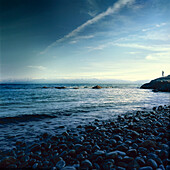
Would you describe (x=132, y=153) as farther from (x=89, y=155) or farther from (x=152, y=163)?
(x=89, y=155)

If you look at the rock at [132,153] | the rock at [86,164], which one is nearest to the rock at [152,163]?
the rock at [132,153]

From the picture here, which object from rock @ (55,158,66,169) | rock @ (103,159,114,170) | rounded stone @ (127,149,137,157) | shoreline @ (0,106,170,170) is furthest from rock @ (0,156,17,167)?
rounded stone @ (127,149,137,157)

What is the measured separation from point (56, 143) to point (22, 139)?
168 cm

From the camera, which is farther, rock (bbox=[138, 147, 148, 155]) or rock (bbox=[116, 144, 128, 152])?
rock (bbox=[116, 144, 128, 152])

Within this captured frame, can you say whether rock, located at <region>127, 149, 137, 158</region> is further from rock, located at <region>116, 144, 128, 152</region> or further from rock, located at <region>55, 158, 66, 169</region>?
rock, located at <region>55, 158, 66, 169</region>

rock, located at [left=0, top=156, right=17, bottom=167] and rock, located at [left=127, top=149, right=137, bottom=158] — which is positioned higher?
rock, located at [left=127, top=149, right=137, bottom=158]

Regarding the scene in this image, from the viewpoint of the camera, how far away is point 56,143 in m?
4.77

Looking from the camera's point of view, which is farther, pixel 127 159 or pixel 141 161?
pixel 127 159

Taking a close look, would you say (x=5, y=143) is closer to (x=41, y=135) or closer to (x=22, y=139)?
(x=22, y=139)

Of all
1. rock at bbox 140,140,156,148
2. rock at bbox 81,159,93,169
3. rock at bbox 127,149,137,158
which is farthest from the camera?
rock at bbox 140,140,156,148

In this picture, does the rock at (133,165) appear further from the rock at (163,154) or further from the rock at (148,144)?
the rock at (148,144)

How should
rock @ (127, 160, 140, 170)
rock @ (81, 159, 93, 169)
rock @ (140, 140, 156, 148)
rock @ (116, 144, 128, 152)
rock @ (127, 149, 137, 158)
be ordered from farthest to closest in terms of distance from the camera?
rock @ (140, 140, 156, 148) < rock @ (116, 144, 128, 152) < rock @ (127, 149, 137, 158) < rock @ (81, 159, 93, 169) < rock @ (127, 160, 140, 170)

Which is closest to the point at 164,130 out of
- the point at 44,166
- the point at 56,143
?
the point at 56,143

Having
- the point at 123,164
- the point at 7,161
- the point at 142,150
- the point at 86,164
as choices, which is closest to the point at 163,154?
the point at 142,150
